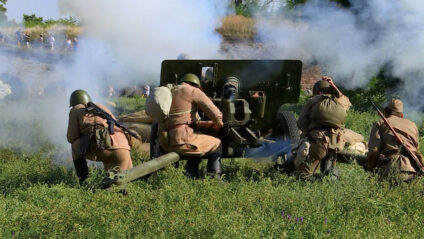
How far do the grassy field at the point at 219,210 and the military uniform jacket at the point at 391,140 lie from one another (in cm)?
25

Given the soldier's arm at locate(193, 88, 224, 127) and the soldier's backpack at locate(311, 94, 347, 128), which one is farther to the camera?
the soldier's arm at locate(193, 88, 224, 127)

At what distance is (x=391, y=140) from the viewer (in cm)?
673

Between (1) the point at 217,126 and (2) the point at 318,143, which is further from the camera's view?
(1) the point at 217,126

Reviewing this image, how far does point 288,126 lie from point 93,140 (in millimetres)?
3103

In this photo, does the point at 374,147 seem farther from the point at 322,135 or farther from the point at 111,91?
the point at 111,91

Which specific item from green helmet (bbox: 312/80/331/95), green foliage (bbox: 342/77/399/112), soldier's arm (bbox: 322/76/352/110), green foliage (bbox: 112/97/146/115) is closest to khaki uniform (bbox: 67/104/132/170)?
green helmet (bbox: 312/80/331/95)

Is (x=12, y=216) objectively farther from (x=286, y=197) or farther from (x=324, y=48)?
(x=324, y=48)

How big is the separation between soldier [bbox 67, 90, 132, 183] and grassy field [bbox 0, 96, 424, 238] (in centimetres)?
45

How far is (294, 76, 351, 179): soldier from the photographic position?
713cm

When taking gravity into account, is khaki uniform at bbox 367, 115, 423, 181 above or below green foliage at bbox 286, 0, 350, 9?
below

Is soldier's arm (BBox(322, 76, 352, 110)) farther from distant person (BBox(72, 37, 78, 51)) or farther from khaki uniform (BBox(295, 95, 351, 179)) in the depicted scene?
distant person (BBox(72, 37, 78, 51))

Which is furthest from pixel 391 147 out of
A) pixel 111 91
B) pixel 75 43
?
pixel 111 91

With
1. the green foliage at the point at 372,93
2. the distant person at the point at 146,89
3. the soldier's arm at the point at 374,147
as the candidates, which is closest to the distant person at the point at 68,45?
the distant person at the point at 146,89

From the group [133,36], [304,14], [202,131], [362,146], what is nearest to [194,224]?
[202,131]
